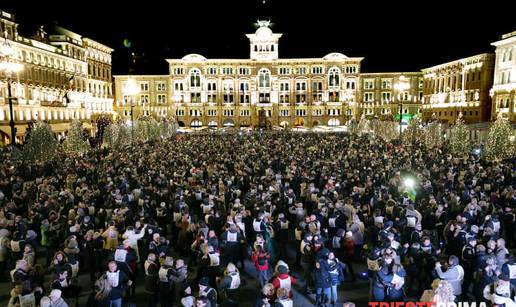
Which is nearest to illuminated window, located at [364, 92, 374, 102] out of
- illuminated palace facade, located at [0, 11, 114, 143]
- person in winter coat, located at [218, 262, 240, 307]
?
illuminated palace facade, located at [0, 11, 114, 143]

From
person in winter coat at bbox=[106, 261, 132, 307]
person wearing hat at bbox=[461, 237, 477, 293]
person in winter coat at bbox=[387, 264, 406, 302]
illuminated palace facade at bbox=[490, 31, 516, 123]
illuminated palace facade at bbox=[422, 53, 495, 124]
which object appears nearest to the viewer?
person in winter coat at bbox=[106, 261, 132, 307]

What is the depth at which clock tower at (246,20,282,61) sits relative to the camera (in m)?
86.8

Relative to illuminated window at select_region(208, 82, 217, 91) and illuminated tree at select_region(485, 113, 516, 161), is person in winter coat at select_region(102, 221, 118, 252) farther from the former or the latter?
illuminated window at select_region(208, 82, 217, 91)

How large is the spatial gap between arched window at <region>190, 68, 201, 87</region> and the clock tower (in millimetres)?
11491

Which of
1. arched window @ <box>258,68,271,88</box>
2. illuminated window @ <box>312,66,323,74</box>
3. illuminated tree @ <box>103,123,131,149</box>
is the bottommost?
illuminated tree @ <box>103,123,131,149</box>

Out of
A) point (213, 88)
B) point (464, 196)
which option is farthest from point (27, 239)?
point (213, 88)

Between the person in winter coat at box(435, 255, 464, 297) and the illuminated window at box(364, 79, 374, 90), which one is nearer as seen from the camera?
the person in winter coat at box(435, 255, 464, 297)

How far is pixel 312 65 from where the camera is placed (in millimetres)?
86688

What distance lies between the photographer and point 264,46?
87.7m

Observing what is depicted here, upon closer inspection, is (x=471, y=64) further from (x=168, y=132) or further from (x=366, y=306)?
(x=366, y=306)

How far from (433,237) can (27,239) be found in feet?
35.1

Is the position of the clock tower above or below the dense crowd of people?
above

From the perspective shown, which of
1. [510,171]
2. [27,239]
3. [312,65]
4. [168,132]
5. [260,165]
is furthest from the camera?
[312,65]

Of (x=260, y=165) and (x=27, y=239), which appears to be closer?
(x=27, y=239)
